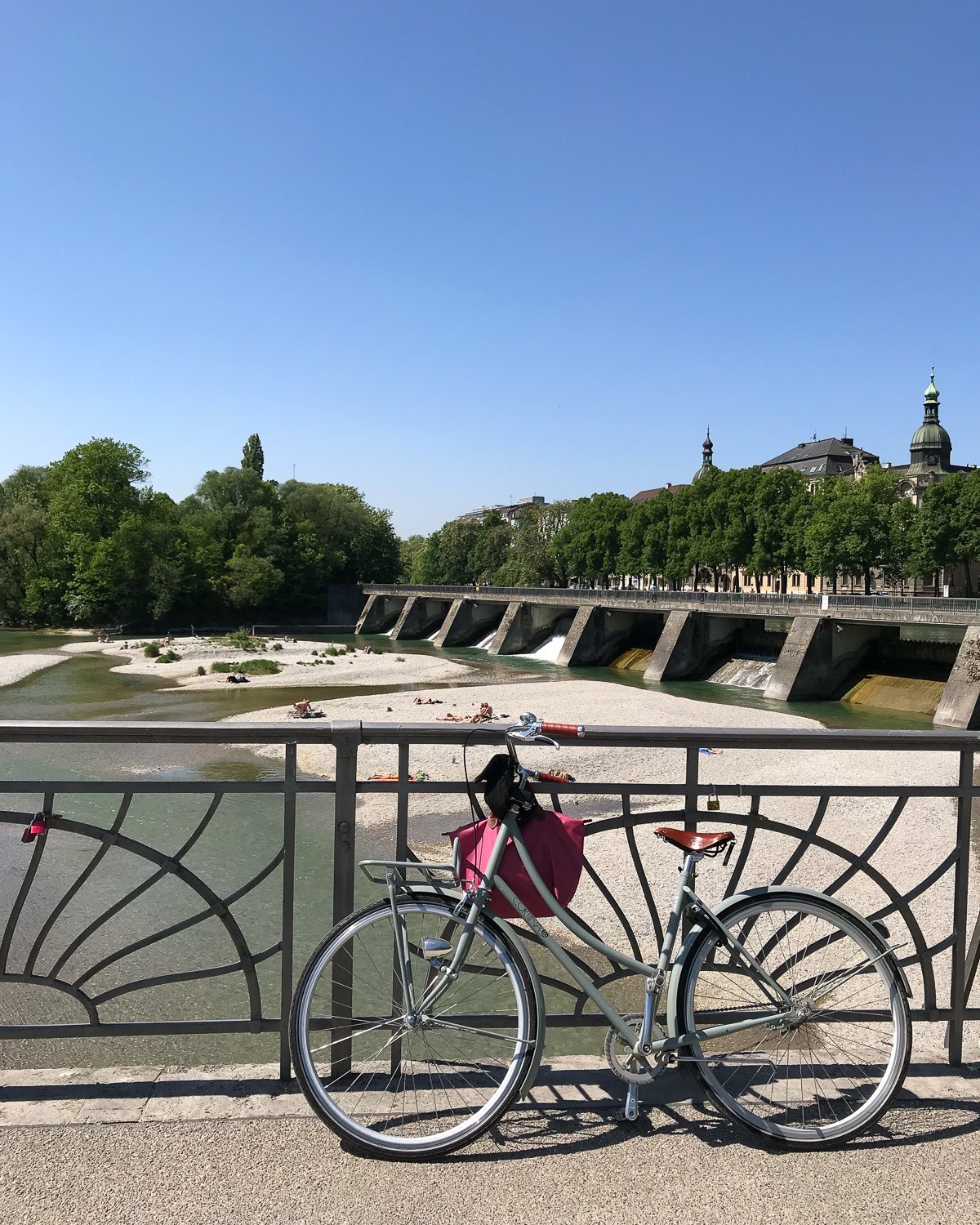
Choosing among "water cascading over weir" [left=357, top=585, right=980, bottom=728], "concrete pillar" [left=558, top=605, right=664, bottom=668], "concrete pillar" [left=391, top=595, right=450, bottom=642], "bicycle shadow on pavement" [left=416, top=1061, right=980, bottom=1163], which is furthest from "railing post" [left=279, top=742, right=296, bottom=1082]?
"concrete pillar" [left=391, top=595, right=450, bottom=642]

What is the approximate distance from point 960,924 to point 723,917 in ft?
3.90

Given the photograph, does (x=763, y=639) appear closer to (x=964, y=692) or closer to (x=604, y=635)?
(x=604, y=635)

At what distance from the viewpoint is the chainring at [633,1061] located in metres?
3.18

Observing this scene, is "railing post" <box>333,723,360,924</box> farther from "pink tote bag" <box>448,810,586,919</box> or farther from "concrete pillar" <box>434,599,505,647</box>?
"concrete pillar" <box>434,599,505,647</box>

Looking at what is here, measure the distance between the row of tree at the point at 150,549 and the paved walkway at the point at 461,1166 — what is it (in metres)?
75.5

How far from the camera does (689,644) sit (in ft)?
156

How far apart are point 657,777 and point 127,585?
2509 inches

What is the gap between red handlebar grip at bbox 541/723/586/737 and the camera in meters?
3.26

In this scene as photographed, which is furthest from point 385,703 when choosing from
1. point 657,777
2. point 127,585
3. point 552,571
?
point 552,571

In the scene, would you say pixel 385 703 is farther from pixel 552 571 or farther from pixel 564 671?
pixel 552 571

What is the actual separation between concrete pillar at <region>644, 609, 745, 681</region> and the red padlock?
4432 centimetres

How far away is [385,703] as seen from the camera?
3628cm

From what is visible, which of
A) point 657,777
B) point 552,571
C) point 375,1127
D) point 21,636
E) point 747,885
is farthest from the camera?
point 552,571

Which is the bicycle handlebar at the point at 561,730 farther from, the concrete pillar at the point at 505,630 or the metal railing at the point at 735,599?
the concrete pillar at the point at 505,630
